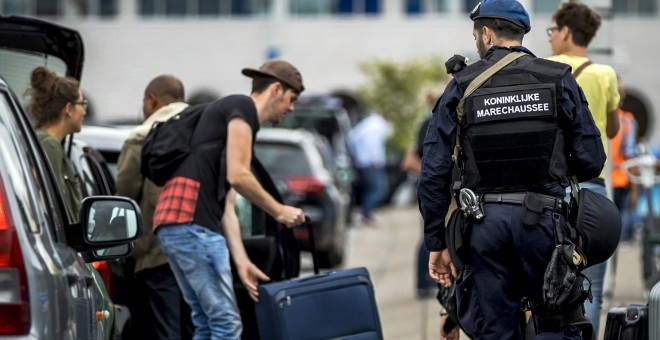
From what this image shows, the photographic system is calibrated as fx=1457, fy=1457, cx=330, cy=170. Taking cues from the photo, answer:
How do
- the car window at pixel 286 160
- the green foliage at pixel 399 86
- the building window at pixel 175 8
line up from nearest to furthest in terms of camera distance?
1. the car window at pixel 286 160
2. the green foliage at pixel 399 86
3. the building window at pixel 175 8

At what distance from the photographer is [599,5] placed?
11047mm

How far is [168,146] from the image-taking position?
725cm

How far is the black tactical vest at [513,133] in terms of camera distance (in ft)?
18.3

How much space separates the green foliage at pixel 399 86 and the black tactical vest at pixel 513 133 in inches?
1289

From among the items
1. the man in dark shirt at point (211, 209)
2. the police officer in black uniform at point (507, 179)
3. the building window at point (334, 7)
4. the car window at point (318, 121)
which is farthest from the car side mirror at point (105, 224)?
A: the building window at point (334, 7)

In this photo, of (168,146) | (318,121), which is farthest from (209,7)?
(168,146)

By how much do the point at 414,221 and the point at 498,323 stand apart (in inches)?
771

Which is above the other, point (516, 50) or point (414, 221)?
point (516, 50)

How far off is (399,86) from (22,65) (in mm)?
34507

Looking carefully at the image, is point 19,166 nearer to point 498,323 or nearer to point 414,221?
point 498,323

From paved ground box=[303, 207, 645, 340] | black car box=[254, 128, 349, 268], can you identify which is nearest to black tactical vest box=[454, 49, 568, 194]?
paved ground box=[303, 207, 645, 340]

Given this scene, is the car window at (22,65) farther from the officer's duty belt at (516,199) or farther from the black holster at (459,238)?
the officer's duty belt at (516,199)

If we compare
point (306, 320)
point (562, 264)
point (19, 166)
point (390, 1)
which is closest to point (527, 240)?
point (562, 264)

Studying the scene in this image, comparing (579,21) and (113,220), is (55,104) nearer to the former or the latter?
(113,220)
